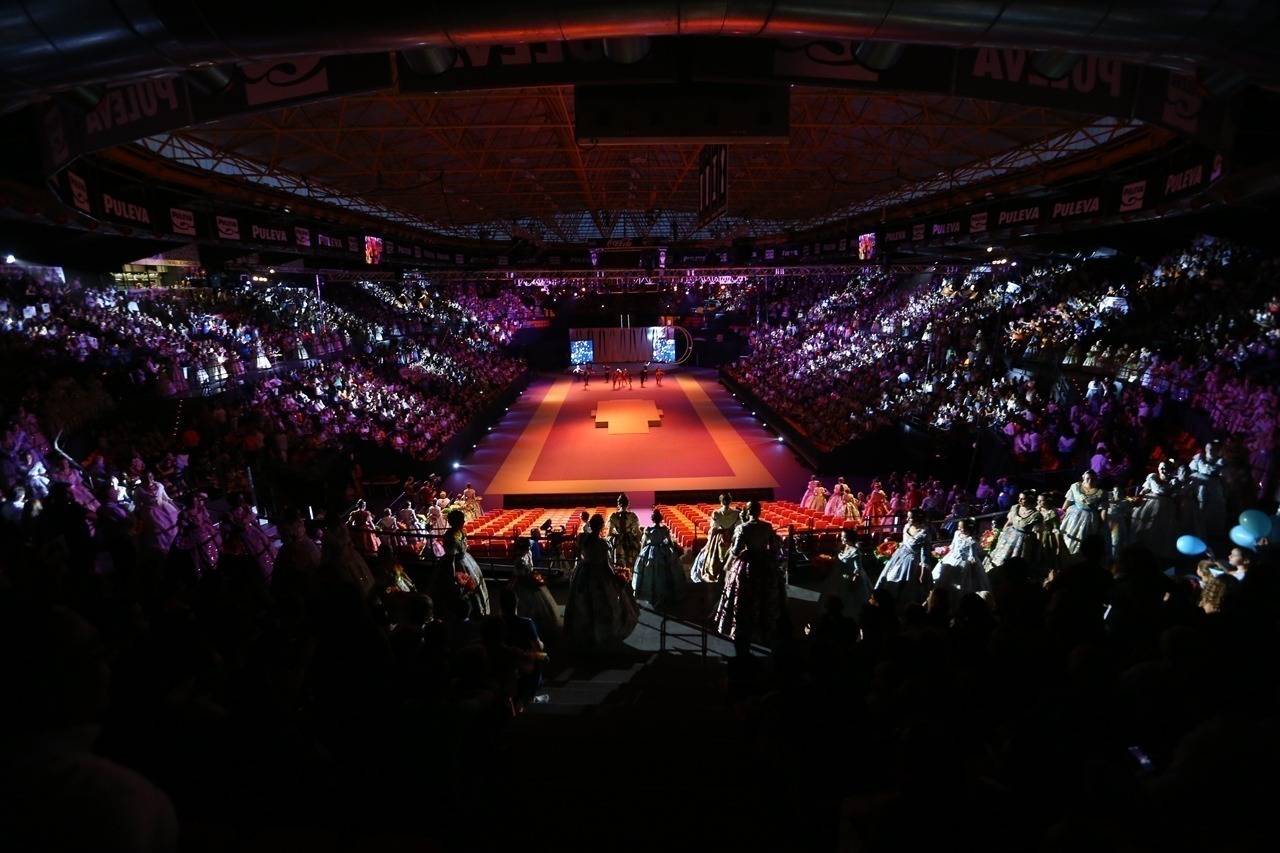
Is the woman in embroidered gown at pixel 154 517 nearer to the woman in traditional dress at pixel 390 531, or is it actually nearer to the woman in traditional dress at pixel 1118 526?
the woman in traditional dress at pixel 390 531

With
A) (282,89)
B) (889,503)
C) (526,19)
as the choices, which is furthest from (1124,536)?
(282,89)

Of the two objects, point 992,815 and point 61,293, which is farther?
point 61,293

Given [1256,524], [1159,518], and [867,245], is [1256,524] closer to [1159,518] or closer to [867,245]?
[1159,518]

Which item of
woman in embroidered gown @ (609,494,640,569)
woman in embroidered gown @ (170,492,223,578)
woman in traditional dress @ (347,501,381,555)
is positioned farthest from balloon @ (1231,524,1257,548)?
woman in embroidered gown @ (170,492,223,578)

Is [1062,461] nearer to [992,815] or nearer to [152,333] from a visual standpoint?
[992,815]

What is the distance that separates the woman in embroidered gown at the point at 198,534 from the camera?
25.4ft

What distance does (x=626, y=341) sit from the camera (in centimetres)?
4338

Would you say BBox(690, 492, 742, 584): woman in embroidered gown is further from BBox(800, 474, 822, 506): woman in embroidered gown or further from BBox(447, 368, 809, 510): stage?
BBox(447, 368, 809, 510): stage

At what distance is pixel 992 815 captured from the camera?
6.56 feet

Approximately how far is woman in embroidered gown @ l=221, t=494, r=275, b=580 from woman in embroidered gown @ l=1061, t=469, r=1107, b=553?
9.35 metres

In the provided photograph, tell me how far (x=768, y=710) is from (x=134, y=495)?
8.79m

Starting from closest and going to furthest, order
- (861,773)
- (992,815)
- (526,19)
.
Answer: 1. (992,815)
2. (526,19)
3. (861,773)

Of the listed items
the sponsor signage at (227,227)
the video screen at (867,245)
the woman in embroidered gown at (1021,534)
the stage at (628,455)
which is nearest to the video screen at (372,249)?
the sponsor signage at (227,227)

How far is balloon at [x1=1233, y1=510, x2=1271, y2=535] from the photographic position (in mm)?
6035
